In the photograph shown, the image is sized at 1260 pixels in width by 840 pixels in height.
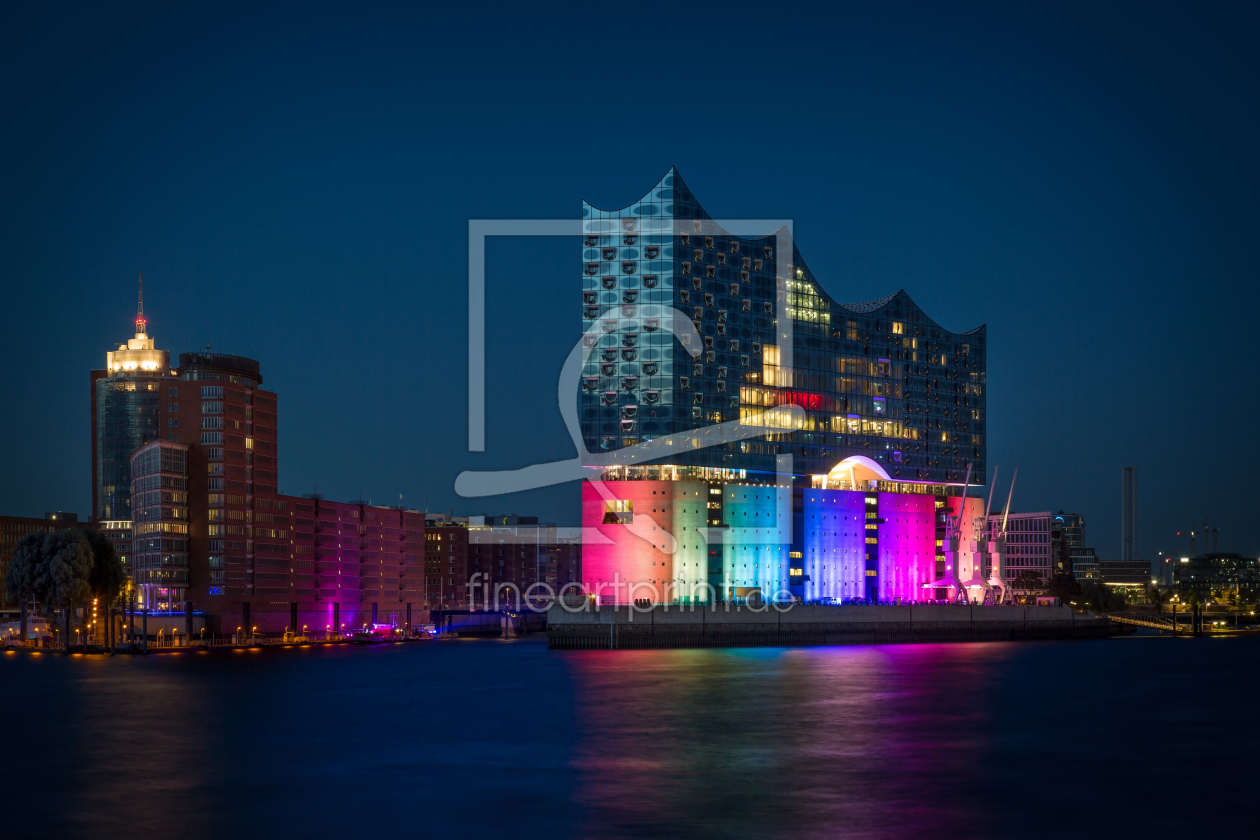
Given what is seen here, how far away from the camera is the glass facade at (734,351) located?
422ft

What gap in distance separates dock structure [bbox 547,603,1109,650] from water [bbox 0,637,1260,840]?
24581 mm

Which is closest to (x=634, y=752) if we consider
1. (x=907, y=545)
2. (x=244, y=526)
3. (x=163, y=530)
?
(x=163, y=530)

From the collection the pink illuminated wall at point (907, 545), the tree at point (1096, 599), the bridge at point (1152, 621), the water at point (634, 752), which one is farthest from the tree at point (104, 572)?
the tree at point (1096, 599)

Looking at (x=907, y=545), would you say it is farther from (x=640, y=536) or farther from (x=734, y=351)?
(x=640, y=536)

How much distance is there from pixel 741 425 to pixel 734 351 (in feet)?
24.1

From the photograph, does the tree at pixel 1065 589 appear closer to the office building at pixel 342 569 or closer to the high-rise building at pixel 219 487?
the office building at pixel 342 569

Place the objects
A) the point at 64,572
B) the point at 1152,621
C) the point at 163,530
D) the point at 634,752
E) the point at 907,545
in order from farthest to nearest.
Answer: the point at 1152,621 < the point at 907,545 < the point at 163,530 < the point at 64,572 < the point at 634,752

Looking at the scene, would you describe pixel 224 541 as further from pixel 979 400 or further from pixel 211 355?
pixel 979 400

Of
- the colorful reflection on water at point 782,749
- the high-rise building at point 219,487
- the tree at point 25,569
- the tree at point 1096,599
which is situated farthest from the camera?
the tree at point 1096,599

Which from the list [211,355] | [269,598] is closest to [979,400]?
[269,598]

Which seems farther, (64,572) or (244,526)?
(244,526)

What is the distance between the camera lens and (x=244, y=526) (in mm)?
142625

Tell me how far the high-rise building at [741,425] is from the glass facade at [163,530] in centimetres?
4198

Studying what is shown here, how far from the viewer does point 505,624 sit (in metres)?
177
